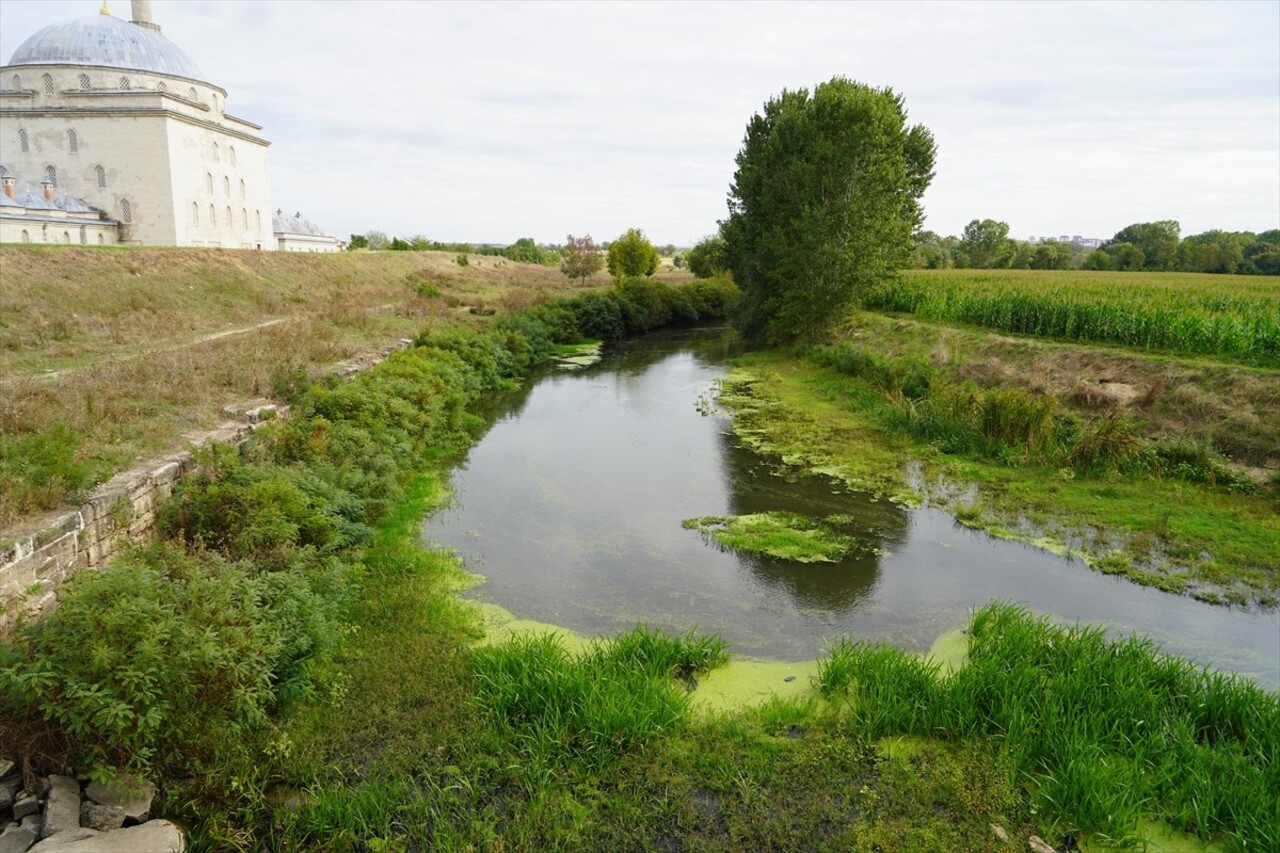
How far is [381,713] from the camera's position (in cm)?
573

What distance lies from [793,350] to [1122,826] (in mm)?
20774

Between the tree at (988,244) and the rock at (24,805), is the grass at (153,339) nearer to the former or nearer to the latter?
the rock at (24,805)

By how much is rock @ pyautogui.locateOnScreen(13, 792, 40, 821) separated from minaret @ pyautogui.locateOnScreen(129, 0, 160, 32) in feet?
173

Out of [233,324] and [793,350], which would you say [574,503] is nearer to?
[233,324]

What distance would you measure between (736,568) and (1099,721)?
417 cm

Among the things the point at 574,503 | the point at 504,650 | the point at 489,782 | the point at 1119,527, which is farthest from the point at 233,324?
the point at 1119,527

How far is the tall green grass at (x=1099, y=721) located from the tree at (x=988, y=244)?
59252mm

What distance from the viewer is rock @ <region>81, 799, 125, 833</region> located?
4.31 m

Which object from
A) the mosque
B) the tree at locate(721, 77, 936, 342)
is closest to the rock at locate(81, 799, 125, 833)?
the tree at locate(721, 77, 936, 342)

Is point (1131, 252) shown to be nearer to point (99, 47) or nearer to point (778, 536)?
point (778, 536)

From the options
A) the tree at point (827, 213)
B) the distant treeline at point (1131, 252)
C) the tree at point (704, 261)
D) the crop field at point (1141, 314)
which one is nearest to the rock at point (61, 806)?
the crop field at point (1141, 314)

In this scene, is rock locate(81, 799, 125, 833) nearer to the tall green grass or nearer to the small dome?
the tall green grass

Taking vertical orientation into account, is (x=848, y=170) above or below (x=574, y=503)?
→ above

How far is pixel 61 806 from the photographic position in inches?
168
